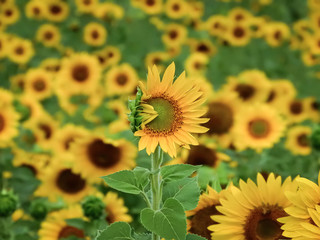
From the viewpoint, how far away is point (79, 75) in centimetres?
251

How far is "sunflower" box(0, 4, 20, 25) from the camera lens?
11.0ft

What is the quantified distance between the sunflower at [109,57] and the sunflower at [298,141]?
114cm

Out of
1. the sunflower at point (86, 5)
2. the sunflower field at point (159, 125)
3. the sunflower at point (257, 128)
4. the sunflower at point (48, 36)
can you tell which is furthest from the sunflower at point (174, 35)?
the sunflower at point (257, 128)

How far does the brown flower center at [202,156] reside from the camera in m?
1.43

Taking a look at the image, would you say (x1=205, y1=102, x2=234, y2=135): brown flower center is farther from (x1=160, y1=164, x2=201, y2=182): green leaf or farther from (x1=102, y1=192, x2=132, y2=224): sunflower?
(x1=160, y1=164, x2=201, y2=182): green leaf

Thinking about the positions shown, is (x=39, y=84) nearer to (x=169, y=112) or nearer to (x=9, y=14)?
(x=9, y=14)

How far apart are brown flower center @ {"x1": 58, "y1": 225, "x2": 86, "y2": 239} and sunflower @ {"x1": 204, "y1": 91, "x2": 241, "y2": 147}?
77 centimetres

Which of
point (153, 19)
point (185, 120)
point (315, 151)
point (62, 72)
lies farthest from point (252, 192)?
point (153, 19)

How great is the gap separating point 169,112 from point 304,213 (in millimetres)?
202

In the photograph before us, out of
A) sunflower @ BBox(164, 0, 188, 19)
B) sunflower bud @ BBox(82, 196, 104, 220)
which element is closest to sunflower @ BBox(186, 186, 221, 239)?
sunflower bud @ BBox(82, 196, 104, 220)

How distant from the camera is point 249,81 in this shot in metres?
2.21

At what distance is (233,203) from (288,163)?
1.34 m

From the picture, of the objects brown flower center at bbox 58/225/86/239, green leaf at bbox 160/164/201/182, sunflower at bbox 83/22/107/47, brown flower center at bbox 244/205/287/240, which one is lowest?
brown flower center at bbox 244/205/287/240

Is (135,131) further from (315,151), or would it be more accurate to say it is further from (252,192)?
(315,151)
